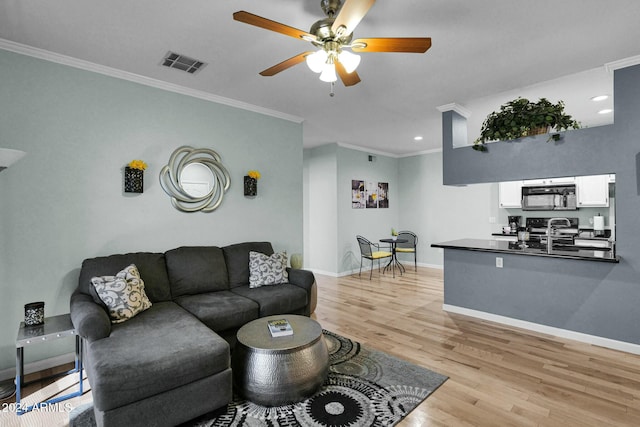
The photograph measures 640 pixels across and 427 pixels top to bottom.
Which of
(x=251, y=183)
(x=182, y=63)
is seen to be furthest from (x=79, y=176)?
(x=251, y=183)

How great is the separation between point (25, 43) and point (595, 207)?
305 inches

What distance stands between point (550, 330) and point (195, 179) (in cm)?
434

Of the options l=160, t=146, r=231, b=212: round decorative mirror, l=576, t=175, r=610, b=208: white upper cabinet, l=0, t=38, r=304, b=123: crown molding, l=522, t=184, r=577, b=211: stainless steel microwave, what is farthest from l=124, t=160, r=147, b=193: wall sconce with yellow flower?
l=576, t=175, r=610, b=208: white upper cabinet

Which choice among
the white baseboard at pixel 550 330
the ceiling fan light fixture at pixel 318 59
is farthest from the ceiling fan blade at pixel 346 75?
the white baseboard at pixel 550 330

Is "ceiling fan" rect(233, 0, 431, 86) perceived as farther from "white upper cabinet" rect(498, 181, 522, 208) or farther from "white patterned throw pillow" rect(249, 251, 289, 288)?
"white upper cabinet" rect(498, 181, 522, 208)

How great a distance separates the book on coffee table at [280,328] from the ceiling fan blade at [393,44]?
2.06m

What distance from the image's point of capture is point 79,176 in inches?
122

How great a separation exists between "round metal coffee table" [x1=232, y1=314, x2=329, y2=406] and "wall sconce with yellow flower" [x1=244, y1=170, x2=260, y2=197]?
2194 millimetres

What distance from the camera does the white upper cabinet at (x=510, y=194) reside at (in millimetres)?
6070

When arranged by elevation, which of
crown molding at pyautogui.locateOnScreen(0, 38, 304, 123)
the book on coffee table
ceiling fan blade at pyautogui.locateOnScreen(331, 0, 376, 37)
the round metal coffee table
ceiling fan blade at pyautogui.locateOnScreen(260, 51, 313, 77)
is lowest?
the round metal coffee table

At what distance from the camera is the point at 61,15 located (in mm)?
2381

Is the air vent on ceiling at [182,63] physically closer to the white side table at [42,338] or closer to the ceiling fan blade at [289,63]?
the ceiling fan blade at [289,63]

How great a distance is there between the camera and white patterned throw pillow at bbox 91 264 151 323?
2559mm

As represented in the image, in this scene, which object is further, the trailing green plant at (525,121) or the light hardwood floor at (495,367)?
the trailing green plant at (525,121)
